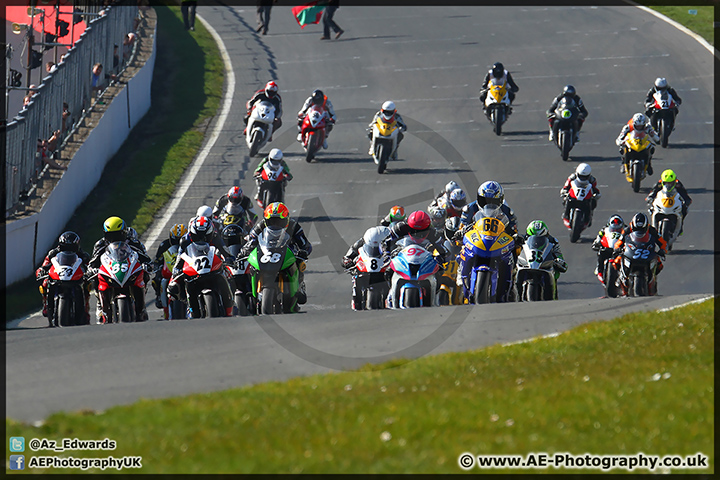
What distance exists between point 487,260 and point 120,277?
5.20 m

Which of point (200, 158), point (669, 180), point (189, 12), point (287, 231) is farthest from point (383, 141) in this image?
point (189, 12)

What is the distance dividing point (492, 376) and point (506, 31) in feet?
107

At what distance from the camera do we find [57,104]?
21531 mm

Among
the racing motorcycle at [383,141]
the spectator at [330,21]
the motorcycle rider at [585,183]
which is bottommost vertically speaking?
the motorcycle rider at [585,183]

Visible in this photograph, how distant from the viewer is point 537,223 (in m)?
15.4

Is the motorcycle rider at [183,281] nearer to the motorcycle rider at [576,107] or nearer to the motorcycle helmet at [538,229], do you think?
the motorcycle helmet at [538,229]

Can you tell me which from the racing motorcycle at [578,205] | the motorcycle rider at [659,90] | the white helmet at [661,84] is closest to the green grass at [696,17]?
the motorcycle rider at [659,90]

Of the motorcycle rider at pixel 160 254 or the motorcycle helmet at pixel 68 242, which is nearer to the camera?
the motorcycle helmet at pixel 68 242

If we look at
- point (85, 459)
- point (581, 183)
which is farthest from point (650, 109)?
point (85, 459)

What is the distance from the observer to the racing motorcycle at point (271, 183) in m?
21.8

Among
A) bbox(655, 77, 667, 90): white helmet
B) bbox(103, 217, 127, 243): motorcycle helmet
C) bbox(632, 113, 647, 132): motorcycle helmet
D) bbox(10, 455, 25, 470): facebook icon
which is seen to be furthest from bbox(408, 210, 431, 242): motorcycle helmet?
bbox(655, 77, 667, 90): white helmet

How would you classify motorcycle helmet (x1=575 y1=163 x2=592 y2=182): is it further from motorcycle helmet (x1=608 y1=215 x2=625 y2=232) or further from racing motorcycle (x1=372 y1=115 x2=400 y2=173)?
racing motorcycle (x1=372 y1=115 x2=400 y2=173)

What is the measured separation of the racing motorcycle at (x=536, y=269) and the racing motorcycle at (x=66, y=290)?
648 cm

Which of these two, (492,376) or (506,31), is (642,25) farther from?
(492,376)
